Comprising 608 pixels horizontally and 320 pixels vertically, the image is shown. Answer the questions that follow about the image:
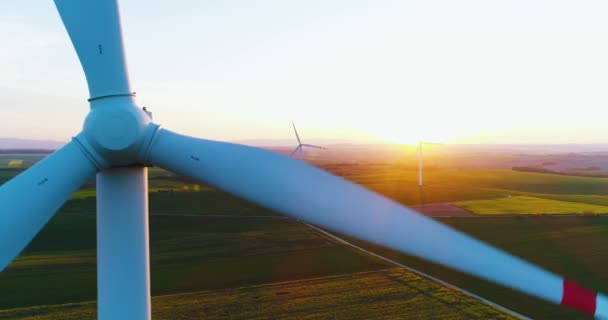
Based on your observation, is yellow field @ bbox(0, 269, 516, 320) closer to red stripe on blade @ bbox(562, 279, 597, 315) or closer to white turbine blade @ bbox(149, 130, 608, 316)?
white turbine blade @ bbox(149, 130, 608, 316)

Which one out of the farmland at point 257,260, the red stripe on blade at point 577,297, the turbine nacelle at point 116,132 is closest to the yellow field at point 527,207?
the farmland at point 257,260

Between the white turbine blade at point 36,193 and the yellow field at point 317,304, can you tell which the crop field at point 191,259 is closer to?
the yellow field at point 317,304

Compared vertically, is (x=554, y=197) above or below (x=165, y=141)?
below

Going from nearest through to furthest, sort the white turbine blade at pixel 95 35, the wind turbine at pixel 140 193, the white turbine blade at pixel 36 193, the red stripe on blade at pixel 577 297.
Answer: the red stripe on blade at pixel 577 297, the wind turbine at pixel 140 193, the white turbine blade at pixel 36 193, the white turbine blade at pixel 95 35

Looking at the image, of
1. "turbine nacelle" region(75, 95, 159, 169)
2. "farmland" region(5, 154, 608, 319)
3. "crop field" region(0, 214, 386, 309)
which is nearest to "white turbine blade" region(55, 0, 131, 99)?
"turbine nacelle" region(75, 95, 159, 169)

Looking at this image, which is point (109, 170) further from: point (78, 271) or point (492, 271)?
point (78, 271)

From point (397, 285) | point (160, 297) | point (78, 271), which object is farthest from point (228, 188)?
point (78, 271)
